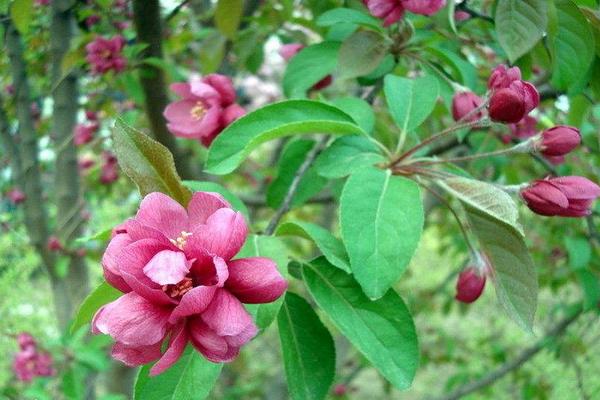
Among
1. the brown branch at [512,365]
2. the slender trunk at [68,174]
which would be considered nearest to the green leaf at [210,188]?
the slender trunk at [68,174]

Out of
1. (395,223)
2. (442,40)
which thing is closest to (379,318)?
(395,223)

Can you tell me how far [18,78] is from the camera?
6.34 feet

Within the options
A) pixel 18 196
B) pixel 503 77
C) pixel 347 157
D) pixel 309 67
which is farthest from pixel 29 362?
pixel 503 77

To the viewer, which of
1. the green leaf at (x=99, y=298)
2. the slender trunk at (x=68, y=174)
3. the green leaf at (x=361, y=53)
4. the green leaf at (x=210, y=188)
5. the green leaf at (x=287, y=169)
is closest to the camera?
the green leaf at (x=99, y=298)

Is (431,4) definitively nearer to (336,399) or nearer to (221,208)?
(221,208)

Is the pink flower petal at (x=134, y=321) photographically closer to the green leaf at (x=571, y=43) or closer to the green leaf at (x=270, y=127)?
the green leaf at (x=270, y=127)

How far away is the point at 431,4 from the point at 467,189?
0.31 metres

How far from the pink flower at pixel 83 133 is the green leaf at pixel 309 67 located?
108cm

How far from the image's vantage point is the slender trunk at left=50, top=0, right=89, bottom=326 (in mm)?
2023

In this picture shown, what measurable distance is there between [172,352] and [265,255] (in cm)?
22

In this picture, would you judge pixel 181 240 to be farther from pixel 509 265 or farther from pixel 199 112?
pixel 199 112

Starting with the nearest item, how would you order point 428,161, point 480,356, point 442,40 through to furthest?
1. point 428,161
2. point 442,40
3. point 480,356

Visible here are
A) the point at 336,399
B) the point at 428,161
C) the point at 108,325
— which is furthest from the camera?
the point at 336,399

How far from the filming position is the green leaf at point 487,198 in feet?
2.54
